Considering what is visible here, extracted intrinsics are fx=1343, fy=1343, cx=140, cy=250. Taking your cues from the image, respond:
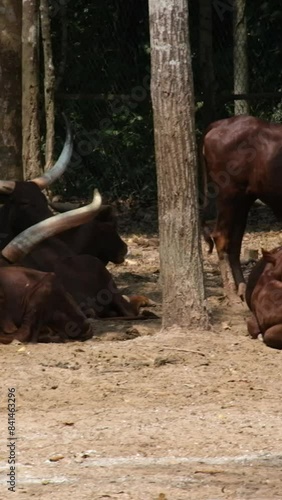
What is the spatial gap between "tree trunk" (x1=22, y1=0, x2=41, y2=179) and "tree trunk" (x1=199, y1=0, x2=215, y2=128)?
1864mm

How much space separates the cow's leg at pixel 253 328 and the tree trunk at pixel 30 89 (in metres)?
5.68

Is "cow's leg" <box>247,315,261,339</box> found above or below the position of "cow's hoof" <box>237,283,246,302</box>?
above

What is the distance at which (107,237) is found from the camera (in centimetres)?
1097

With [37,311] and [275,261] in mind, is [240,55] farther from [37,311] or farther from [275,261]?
[37,311]

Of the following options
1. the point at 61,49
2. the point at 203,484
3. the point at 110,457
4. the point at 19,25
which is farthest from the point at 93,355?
the point at 61,49

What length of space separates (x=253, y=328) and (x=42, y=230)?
1.68 m

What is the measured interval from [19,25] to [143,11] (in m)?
5.20

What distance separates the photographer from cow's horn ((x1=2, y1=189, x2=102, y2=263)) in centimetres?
955

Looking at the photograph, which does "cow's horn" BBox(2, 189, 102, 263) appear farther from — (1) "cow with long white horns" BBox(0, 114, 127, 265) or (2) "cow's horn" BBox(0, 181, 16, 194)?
(2) "cow's horn" BBox(0, 181, 16, 194)

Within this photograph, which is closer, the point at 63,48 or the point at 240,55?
the point at 240,55

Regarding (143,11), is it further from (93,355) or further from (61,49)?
(93,355)

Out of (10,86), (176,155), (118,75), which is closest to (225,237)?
(176,155)

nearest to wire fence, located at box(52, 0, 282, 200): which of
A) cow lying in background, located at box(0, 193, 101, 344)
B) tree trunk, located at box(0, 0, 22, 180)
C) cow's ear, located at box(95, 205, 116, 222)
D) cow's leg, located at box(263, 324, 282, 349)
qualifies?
tree trunk, located at box(0, 0, 22, 180)

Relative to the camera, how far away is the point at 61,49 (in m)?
17.0
